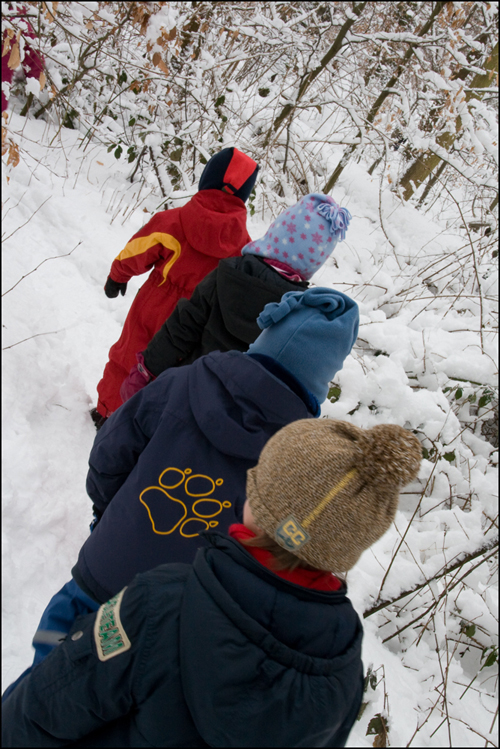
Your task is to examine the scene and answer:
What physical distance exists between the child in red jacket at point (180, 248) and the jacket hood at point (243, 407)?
121 cm

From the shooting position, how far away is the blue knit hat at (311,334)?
1.45 m

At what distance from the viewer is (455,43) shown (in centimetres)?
445

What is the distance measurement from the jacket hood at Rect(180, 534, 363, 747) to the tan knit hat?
0.30 feet

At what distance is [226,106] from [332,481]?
570 cm

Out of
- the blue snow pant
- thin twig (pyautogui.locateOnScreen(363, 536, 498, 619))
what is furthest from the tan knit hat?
thin twig (pyautogui.locateOnScreen(363, 536, 498, 619))

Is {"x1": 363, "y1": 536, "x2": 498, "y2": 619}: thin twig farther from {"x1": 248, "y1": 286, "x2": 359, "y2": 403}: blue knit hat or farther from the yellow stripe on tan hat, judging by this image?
the yellow stripe on tan hat

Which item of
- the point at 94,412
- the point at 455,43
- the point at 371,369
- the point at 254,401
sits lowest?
the point at 94,412

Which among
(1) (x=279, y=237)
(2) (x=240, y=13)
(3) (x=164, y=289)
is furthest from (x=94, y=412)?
(2) (x=240, y=13)

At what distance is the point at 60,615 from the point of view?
1.24 meters

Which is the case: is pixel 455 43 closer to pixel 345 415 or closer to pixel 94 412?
pixel 345 415

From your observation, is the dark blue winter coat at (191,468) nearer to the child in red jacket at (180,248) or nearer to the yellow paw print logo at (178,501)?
the yellow paw print logo at (178,501)

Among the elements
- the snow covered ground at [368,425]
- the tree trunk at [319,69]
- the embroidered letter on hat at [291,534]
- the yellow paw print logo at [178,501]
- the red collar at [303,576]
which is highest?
the tree trunk at [319,69]

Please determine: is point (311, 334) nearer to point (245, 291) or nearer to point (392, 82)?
point (245, 291)

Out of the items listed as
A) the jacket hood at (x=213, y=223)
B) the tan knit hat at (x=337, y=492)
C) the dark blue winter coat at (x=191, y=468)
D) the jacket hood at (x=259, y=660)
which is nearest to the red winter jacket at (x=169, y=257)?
the jacket hood at (x=213, y=223)
